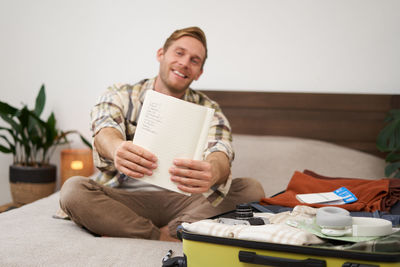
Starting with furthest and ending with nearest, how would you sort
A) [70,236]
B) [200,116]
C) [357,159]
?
[357,159] → [70,236] → [200,116]

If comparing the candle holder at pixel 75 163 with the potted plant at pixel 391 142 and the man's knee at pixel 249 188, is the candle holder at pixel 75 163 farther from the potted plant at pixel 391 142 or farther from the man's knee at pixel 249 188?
the potted plant at pixel 391 142

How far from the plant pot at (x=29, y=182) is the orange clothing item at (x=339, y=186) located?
150 cm

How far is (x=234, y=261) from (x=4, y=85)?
98.0 inches

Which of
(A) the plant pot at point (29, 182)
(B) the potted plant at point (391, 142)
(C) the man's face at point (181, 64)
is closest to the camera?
(C) the man's face at point (181, 64)

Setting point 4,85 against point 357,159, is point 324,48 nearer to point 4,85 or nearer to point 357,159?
point 357,159

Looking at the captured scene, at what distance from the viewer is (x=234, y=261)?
81 centimetres

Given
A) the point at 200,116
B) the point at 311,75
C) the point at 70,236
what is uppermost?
the point at 311,75

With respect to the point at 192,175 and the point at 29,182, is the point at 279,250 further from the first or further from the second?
the point at 29,182

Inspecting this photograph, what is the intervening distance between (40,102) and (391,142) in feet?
6.39

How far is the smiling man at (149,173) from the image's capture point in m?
1.10

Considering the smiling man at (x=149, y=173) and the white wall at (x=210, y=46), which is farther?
the white wall at (x=210, y=46)

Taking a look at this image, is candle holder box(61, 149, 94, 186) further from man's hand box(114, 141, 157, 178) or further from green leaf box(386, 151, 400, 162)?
green leaf box(386, 151, 400, 162)

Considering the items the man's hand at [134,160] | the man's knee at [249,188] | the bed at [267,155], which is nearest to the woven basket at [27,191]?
the bed at [267,155]

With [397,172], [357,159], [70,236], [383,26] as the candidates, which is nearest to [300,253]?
[70,236]
